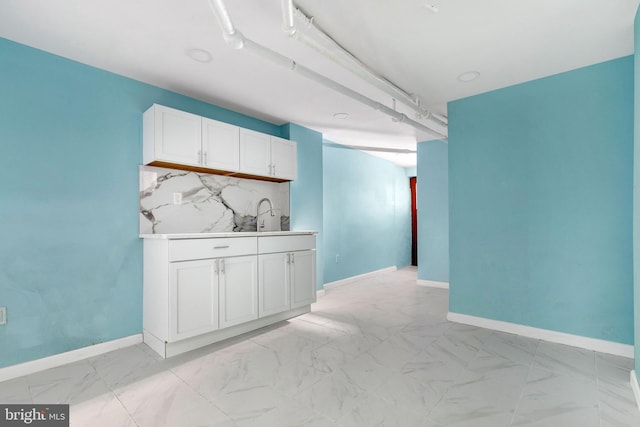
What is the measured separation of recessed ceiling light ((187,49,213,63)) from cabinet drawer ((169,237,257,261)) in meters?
1.47

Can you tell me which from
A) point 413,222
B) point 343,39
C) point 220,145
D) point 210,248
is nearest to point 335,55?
point 343,39

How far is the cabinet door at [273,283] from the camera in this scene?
Answer: 115 inches

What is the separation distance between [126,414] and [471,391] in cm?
201

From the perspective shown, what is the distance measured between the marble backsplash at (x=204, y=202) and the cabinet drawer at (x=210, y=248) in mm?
→ 609

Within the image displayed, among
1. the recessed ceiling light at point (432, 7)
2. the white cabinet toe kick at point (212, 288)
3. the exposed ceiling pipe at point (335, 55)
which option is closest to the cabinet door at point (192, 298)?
the white cabinet toe kick at point (212, 288)

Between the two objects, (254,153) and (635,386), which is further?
(254,153)

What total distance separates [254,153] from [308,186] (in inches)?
41.5

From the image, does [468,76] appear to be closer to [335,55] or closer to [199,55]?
[335,55]

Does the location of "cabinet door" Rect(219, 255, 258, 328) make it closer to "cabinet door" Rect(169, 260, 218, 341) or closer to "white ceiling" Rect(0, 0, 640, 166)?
"cabinet door" Rect(169, 260, 218, 341)

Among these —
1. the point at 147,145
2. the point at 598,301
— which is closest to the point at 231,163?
the point at 147,145

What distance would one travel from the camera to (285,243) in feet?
10.5

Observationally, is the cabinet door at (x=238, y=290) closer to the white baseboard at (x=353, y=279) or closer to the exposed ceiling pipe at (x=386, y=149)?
the white baseboard at (x=353, y=279)

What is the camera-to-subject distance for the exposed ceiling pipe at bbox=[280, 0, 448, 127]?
5.40 feet

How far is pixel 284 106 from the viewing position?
3373mm
